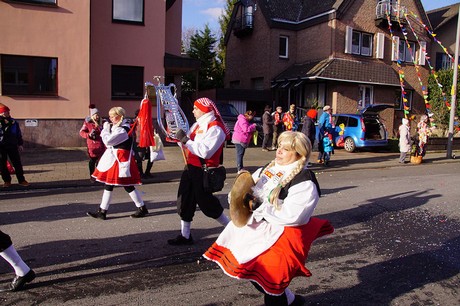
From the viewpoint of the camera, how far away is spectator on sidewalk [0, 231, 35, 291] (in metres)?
3.75

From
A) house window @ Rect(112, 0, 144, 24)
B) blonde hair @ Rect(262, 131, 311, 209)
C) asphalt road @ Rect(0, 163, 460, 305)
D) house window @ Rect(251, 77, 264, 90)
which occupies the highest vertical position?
house window @ Rect(112, 0, 144, 24)

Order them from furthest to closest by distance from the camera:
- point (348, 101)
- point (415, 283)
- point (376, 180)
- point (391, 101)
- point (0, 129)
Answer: point (391, 101) < point (348, 101) < point (376, 180) < point (0, 129) < point (415, 283)

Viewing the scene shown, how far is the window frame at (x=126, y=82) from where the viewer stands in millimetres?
17672

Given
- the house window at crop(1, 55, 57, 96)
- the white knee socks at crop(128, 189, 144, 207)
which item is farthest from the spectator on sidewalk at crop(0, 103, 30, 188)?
the house window at crop(1, 55, 57, 96)

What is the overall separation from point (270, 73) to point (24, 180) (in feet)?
62.0

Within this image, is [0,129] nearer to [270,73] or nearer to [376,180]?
[376,180]

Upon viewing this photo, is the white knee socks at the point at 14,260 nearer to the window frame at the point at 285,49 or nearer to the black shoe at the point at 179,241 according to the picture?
the black shoe at the point at 179,241

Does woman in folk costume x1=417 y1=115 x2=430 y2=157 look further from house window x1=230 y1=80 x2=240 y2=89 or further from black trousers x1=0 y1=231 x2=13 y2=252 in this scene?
house window x1=230 y1=80 x2=240 y2=89

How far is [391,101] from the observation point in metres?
25.3

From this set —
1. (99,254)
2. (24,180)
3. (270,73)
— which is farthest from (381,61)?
(99,254)

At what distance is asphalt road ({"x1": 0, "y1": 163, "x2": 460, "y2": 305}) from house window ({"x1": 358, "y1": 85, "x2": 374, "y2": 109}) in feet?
55.2

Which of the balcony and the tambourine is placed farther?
the balcony

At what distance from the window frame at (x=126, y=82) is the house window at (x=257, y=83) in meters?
10.9

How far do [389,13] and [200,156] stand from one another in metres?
23.7
